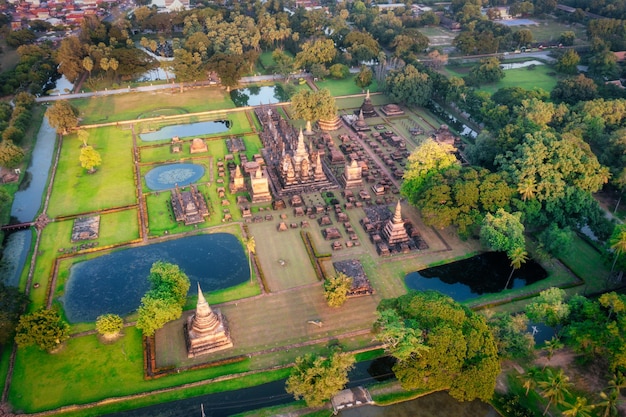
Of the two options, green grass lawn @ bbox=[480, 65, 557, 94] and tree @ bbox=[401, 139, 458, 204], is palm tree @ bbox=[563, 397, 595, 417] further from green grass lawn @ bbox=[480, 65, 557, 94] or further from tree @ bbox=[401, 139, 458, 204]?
green grass lawn @ bbox=[480, 65, 557, 94]

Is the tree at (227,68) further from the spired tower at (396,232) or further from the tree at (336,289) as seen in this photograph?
the tree at (336,289)


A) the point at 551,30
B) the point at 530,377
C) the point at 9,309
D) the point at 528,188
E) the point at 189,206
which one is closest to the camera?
the point at 530,377

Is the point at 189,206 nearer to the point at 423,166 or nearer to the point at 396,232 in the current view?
the point at 396,232

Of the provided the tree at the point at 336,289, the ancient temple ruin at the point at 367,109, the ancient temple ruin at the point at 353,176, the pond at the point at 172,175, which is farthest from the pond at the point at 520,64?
the tree at the point at 336,289

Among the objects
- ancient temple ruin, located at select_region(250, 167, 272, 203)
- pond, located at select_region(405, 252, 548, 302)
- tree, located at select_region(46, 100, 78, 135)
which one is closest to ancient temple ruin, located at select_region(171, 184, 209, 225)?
ancient temple ruin, located at select_region(250, 167, 272, 203)

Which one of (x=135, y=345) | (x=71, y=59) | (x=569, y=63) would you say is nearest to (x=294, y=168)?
(x=135, y=345)

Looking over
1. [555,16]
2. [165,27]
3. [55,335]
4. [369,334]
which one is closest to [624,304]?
[369,334]
